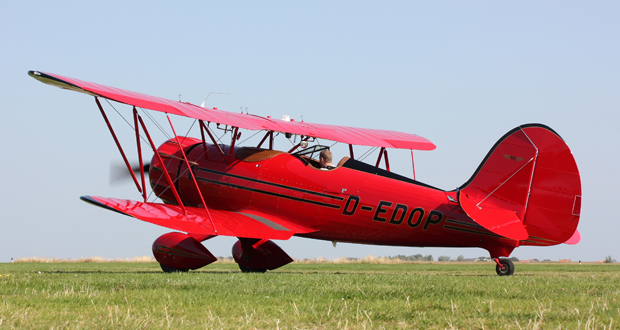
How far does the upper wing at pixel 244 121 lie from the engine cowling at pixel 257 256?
233 centimetres

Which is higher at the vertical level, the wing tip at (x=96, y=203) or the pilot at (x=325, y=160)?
the pilot at (x=325, y=160)

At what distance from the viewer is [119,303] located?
4.77 metres

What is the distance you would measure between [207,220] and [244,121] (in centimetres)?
210

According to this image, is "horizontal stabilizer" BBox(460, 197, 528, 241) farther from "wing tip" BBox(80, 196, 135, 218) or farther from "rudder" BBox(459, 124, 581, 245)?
"wing tip" BBox(80, 196, 135, 218)

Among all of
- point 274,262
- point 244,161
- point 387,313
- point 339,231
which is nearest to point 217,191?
point 244,161

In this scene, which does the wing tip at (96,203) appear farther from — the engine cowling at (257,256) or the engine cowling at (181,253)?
the engine cowling at (257,256)

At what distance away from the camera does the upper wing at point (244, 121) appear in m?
9.87

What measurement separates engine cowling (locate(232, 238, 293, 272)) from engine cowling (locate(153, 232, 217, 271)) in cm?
90

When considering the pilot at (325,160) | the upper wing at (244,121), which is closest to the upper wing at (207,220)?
the pilot at (325,160)

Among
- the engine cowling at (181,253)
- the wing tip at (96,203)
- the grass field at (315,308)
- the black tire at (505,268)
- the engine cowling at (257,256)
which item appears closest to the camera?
the grass field at (315,308)

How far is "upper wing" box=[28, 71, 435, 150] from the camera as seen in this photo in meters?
9.87

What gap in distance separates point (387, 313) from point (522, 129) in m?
6.98

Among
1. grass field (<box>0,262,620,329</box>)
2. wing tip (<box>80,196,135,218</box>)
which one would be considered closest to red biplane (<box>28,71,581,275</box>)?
wing tip (<box>80,196,135,218</box>)

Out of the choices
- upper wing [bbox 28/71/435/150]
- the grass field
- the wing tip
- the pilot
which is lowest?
the grass field
